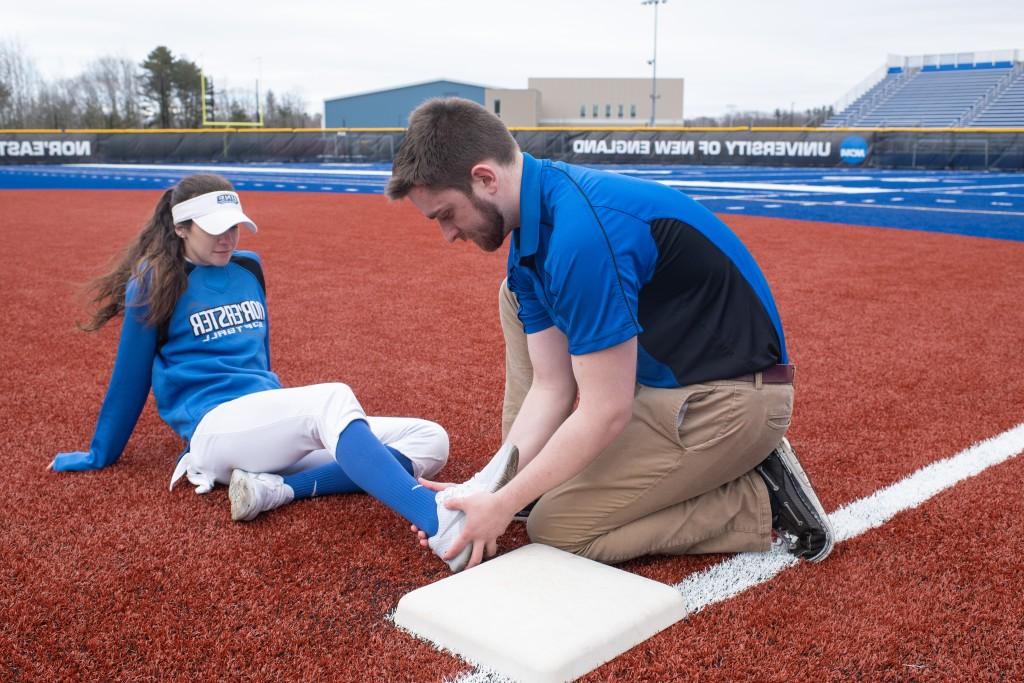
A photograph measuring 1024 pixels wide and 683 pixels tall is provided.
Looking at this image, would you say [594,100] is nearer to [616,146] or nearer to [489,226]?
[616,146]

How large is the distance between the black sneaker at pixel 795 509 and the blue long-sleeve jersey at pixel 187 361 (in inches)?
69.7

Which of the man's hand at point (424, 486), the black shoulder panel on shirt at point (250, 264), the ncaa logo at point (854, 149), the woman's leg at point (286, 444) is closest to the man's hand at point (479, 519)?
the man's hand at point (424, 486)

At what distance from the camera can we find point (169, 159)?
94.6ft

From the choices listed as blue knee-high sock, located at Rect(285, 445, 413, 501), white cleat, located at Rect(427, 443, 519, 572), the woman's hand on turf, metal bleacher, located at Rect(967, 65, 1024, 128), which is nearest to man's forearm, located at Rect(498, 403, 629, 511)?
white cleat, located at Rect(427, 443, 519, 572)

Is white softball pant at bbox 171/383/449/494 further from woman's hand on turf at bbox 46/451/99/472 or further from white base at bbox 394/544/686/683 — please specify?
white base at bbox 394/544/686/683

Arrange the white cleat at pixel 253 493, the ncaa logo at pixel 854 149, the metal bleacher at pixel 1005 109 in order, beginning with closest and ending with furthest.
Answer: the white cleat at pixel 253 493 → the ncaa logo at pixel 854 149 → the metal bleacher at pixel 1005 109

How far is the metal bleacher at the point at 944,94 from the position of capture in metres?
44.6

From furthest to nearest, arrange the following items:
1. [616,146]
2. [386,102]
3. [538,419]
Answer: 1. [386,102]
2. [616,146]
3. [538,419]

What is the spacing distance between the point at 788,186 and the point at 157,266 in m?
18.0

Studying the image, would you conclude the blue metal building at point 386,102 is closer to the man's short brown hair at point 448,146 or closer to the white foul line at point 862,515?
the white foul line at point 862,515

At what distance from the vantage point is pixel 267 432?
3.00m

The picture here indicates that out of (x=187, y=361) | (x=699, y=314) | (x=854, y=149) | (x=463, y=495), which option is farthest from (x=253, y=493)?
(x=854, y=149)

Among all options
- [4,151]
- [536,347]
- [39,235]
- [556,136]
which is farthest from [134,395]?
[4,151]

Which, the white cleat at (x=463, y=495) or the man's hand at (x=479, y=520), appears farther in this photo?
the white cleat at (x=463, y=495)
